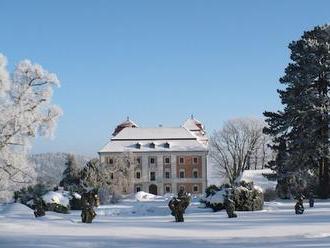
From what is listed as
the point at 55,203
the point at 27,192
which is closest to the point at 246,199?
the point at 55,203

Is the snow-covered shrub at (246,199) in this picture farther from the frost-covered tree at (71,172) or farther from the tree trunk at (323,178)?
the frost-covered tree at (71,172)

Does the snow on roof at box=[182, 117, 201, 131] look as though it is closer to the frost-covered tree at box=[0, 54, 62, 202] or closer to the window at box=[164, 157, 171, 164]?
the window at box=[164, 157, 171, 164]

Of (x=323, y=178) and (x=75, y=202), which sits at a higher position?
(x=323, y=178)

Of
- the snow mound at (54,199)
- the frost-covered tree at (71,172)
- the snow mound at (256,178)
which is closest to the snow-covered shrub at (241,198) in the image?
the snow mound at (54,199)

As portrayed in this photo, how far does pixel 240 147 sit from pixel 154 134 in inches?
779

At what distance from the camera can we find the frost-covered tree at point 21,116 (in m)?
34.7

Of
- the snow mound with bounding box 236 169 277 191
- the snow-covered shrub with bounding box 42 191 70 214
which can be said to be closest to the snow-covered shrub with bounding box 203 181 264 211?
the snow-covered shrub with bounding box 42 191 70 214

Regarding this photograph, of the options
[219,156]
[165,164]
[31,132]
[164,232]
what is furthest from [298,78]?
[165,164]

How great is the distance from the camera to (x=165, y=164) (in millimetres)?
97000

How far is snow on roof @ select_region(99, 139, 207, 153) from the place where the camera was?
96438mm

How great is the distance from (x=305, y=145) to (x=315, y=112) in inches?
97.4

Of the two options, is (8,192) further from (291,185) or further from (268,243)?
(268,243)

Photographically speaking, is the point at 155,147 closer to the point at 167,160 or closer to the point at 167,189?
the point at 167,160

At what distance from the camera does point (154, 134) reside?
10069cm
